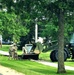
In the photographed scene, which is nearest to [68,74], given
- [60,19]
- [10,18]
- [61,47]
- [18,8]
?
[61,47]

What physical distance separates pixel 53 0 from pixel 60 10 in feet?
3.64

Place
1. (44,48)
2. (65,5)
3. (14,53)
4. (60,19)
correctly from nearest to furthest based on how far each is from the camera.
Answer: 1. (65,5)
2. (60,19)
3. (14,53)
4. (44,48)

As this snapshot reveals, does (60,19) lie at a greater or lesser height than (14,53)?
greater

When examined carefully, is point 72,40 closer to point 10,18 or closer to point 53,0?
point 10,18

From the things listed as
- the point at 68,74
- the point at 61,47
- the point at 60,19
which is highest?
the point at 60,19

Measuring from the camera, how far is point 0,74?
2042 centimetres

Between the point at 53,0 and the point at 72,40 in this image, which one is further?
the point at 72,40

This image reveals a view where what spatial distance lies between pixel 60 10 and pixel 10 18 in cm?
2458

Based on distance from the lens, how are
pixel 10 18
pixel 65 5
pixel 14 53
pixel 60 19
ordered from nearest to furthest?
1. pixel 65 5
2. pixel 60 19
3. pixel 14 53
4. pixel 10 18

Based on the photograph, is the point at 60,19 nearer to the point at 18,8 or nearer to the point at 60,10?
the point at 60,10

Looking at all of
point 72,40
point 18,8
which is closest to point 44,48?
point 72,40

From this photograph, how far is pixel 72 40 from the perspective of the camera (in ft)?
124

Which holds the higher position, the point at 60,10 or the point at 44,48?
the point at 60,10

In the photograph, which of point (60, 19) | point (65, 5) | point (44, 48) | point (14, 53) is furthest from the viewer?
point (44, 48)
